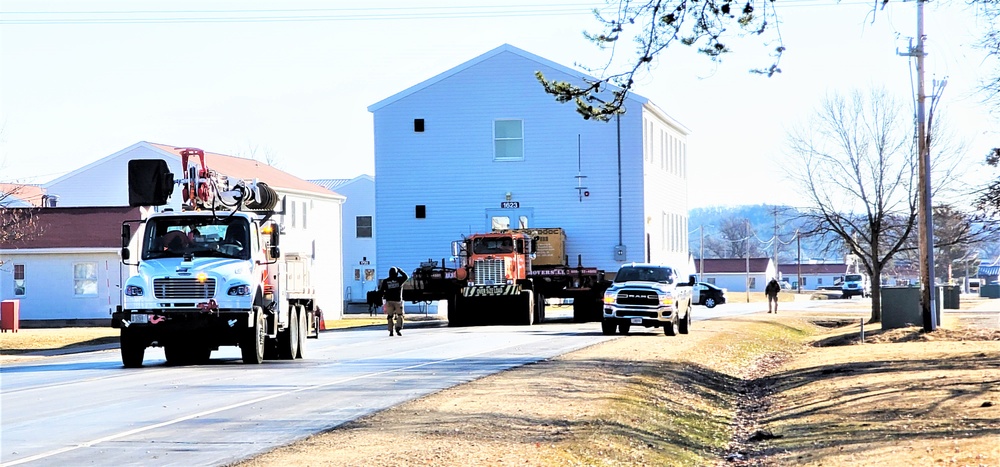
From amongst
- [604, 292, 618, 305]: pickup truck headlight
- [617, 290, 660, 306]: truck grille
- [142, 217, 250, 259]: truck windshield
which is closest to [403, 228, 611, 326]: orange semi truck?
[604, 292, 618, 305]: pickup truck headlight

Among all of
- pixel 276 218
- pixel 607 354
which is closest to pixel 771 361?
pixel 607 354

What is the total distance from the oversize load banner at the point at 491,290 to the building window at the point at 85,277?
16.2 m

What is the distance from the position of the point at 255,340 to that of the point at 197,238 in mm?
2121

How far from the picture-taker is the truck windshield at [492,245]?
44.3 meters

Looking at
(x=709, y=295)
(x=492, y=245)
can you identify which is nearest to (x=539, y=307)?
(x=492, y=245)

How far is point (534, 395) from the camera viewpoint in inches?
681

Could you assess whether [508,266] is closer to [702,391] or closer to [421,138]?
[421,138]

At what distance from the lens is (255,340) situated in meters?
23.8

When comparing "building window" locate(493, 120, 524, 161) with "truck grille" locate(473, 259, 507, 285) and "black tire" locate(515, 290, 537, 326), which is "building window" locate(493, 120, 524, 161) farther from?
"black tire" locate(515, 290, 537, 326)

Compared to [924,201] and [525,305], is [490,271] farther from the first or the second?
[924,201]

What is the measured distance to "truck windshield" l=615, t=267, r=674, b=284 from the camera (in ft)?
118

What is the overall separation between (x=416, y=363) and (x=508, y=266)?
20107mm

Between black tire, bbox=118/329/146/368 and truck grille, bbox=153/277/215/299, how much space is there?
993 millimetres

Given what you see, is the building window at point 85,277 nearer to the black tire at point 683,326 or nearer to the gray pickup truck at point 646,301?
the gray pickup truck at point 646,301
